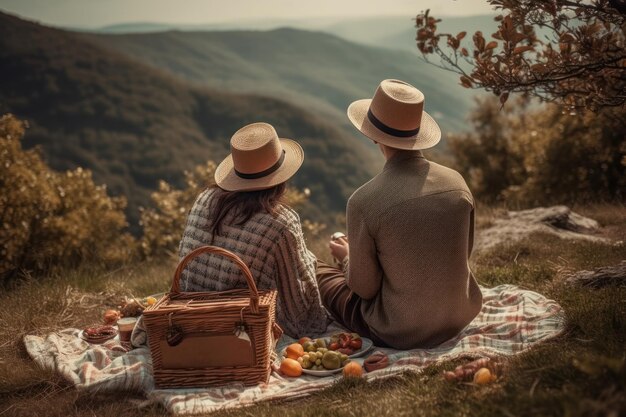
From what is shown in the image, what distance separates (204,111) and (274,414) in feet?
284

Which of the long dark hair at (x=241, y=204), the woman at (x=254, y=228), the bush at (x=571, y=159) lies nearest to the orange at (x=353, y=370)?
the woman at (x=254, y=228)

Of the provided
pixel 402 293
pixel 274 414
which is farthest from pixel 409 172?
pixel 274 414

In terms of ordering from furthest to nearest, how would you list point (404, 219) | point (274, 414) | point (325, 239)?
point (325, 239) < point (404, 219) < point (274, 414)

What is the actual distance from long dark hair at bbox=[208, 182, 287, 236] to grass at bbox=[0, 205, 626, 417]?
1303mm

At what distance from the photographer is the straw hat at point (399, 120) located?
12.9 ft

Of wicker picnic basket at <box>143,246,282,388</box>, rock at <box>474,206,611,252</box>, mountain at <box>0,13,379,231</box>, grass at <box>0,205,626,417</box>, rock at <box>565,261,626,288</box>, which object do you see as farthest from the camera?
mountain at <box>0,13,379,231</box>

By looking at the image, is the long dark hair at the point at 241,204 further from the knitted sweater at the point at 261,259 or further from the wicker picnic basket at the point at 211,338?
the wicker picnic basket at the point at 211,338

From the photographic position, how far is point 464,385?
3125 mm

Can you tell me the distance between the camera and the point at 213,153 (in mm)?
76438

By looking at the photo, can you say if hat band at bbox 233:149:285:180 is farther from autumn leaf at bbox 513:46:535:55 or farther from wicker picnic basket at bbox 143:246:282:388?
autumn leaf at bbox 513:46:535:55

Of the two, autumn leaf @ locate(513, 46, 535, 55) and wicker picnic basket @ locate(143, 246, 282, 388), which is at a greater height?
autumn leaf @ locate(513, 46, 535, 55)

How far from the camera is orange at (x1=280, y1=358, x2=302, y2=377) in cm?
381

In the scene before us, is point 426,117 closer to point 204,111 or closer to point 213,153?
point 213,153

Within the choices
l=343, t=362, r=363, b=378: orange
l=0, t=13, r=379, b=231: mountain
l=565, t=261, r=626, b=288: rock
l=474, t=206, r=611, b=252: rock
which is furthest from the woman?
l=0, t=13, r=379, b=231: mountain
